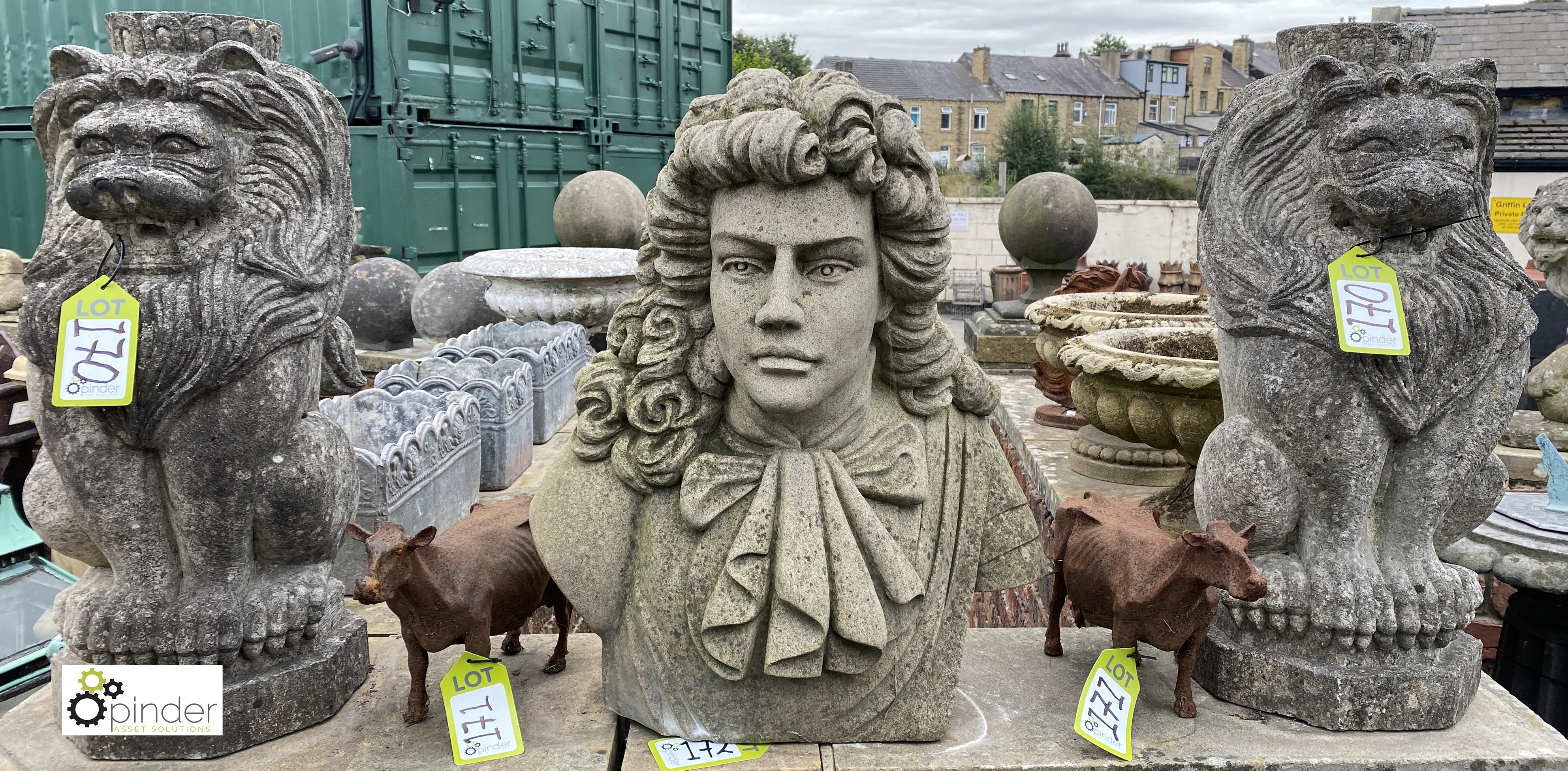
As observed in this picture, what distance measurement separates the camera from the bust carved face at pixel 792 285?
6.83ft

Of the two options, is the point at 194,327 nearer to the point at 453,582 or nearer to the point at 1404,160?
the point at 453,582

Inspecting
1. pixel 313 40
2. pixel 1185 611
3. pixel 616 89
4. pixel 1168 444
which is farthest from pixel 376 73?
pixel 1185 611

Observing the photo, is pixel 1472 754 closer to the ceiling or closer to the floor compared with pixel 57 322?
closer to the floor

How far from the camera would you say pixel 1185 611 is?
2250mm

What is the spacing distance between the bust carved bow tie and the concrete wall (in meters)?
13.5

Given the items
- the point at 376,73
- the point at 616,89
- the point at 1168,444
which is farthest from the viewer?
the point at 616,89

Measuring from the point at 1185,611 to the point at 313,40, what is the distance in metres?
8.45

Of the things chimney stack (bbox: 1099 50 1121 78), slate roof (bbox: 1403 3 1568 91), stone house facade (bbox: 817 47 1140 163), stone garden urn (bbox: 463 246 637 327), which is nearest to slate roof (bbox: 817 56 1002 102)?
stone house facade (bbox: 817 47 1140 163)

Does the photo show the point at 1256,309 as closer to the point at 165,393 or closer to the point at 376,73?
the point at 165,393

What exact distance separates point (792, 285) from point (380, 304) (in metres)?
5.22

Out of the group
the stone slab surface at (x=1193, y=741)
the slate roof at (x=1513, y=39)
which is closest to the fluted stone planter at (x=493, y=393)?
the stone slab surface at (x=1193, y=741)

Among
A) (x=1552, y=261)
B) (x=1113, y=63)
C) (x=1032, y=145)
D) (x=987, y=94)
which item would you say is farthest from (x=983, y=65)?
(x=1552, y=261)

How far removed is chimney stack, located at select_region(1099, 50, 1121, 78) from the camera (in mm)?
45469

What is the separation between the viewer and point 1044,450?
5.33 meters
